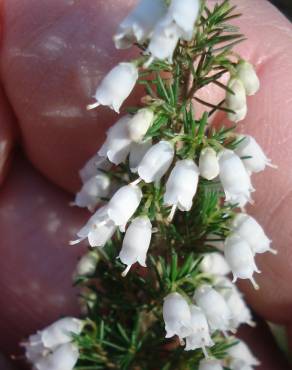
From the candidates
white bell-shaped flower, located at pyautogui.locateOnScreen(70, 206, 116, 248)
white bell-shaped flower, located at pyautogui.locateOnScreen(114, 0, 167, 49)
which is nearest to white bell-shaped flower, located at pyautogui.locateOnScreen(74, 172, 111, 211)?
white bell-shaped flower, located at pyautogui.locateOnScreen(70, 206, 116, 248)

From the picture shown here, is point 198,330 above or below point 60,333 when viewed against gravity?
above

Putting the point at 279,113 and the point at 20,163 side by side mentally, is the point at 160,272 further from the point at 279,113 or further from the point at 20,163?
the point at 20,163

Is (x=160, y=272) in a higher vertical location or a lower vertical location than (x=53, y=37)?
lower

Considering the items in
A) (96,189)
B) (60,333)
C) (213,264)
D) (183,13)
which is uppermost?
(183,13)

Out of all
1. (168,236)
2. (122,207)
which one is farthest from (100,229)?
(168,236)

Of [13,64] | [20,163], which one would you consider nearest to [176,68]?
[13,64]

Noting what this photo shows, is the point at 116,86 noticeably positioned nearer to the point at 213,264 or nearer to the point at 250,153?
the point at 250,153

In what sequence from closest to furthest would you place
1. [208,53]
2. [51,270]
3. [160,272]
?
[208,53]
[160,272]
[51,270]
